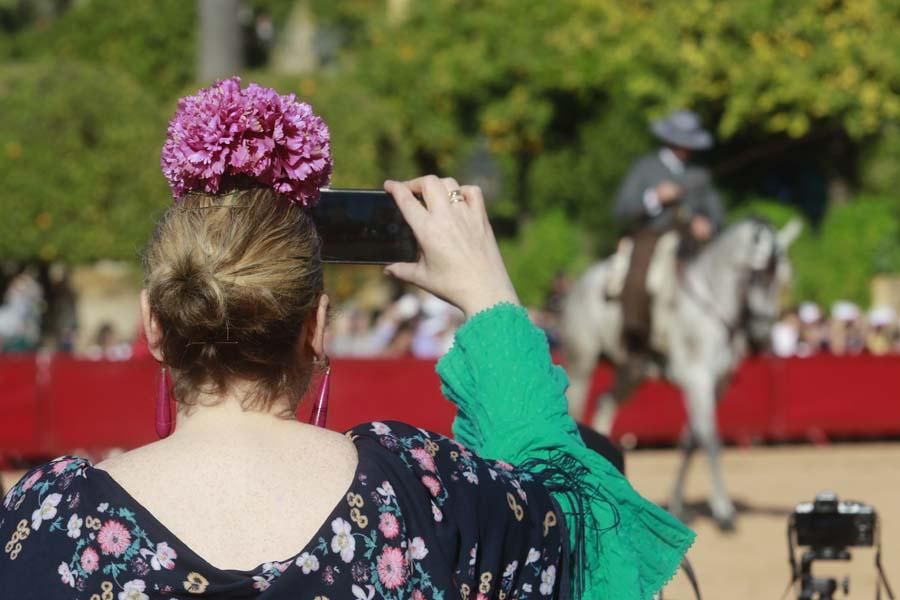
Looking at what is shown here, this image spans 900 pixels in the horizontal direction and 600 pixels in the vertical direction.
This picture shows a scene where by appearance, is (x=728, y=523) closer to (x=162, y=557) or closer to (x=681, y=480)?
(x=681, y=480)

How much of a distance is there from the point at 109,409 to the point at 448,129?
1559cm

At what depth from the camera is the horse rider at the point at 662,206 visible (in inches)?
443


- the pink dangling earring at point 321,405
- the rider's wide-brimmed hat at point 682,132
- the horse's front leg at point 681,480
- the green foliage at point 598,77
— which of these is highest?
the green foliage at point 598,77

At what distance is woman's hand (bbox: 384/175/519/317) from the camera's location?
2348mm

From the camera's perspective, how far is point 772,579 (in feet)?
28.4

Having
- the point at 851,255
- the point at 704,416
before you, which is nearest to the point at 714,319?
the point at 704,416

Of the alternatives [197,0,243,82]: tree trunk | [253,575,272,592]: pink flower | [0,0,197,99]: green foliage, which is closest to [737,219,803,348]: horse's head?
[197,0,243,82]: tree trunk

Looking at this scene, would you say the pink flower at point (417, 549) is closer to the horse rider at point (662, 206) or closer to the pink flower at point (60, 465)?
the pink flower at point (60, 465)

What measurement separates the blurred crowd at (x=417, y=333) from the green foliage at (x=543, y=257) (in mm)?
7021

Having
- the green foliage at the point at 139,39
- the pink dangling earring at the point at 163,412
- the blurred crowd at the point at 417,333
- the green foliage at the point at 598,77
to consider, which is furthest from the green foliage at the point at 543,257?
the pink dangling earring at the point at 163,412

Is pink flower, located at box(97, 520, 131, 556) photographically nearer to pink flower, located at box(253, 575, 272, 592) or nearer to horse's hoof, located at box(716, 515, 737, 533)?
pink flower, located at box(253, 575, 272, 592)

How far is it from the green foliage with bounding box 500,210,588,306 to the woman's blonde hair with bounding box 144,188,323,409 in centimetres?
2464

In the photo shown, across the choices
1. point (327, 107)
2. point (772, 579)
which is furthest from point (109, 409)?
point (772, 579)

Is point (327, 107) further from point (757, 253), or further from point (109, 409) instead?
point (757, 253)
